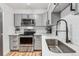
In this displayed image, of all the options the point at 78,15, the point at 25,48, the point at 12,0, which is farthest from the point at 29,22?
the point at 12,0

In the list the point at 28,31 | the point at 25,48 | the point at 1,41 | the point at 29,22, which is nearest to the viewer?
the point at 1,41

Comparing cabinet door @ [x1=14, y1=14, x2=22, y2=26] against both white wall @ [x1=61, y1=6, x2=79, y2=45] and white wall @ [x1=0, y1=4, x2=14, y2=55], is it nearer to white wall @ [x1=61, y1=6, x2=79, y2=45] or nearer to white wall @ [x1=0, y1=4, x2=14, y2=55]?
white wall @ [x1=0, y1=4, x2=14, y2=55]

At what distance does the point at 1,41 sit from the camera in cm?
388

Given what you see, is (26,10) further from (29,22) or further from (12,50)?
(12,50)

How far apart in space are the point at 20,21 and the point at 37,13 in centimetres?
93

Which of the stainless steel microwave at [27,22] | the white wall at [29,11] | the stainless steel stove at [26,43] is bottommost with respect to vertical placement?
the stainless steel stove at [26,43]

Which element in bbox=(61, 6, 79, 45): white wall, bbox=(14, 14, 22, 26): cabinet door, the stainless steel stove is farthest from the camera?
bbox=(14, 14, 22, 26): cabinet door

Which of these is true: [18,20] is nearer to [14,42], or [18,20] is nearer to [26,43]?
[14,42]

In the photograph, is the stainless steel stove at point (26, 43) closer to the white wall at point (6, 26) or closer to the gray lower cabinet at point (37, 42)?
the gray lower cabinet at point (37, 42)

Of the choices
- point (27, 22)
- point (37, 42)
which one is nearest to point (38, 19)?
point (27, 22)

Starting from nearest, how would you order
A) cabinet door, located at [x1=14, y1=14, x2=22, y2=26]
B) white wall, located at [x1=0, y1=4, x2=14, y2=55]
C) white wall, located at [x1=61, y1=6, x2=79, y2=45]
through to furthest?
white wall, located at [x1=61, y1=6, x2=79, y2=45], white wall, located at [x1=0, y1=4, x2=14, y2=55], cabinet door, located at [x1=14, y1=14, x2=22, y2=26]

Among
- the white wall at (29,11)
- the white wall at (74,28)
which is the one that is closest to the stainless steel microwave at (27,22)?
the white wall at (29,11)

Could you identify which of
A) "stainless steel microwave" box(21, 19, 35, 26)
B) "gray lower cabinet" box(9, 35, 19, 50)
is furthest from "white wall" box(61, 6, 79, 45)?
"stainless steel microwave" box(21, 19, 35, 26)

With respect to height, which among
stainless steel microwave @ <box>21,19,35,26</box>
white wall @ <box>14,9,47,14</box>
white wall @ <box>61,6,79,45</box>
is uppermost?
white wall @ <box>14,9,47,14</box>
